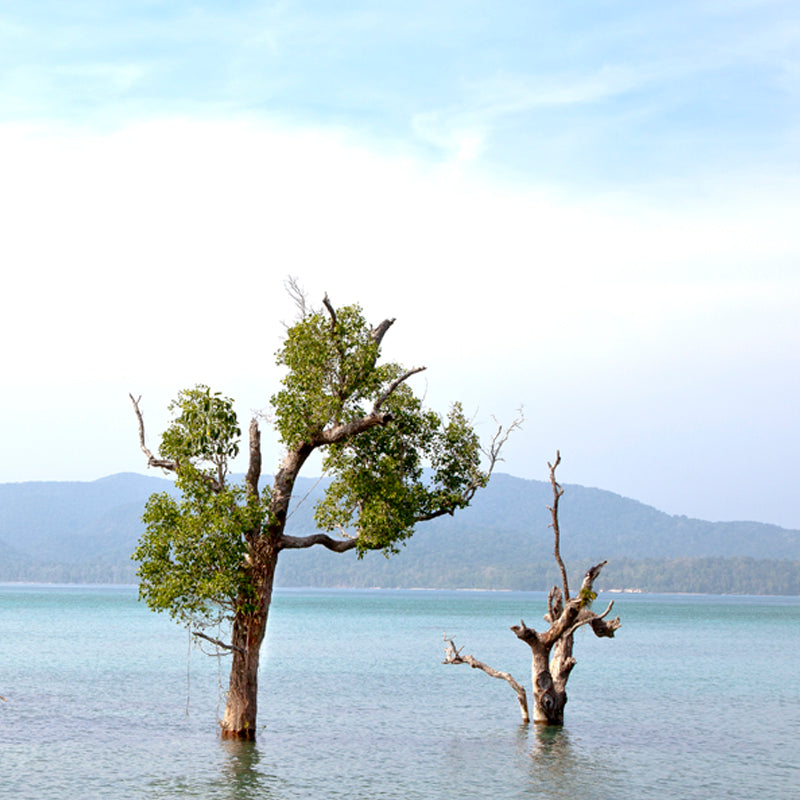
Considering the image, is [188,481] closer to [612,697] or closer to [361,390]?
[361,390]

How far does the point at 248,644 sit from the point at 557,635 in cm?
870

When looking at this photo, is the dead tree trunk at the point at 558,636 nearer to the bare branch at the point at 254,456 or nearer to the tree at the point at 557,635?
the tree at the point at 557,635

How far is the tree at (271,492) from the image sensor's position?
2483 cm

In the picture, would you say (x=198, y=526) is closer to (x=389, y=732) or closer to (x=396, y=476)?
(x=396, y=476)

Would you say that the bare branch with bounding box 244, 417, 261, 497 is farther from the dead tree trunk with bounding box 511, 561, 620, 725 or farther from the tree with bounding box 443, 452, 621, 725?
the dead tree trunk with bounding box 511, 561, 620, 725

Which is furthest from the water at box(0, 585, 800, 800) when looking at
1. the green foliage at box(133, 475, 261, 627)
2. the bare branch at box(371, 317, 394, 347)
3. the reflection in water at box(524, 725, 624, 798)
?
the bare branch at box(371, 317, 394, 347)

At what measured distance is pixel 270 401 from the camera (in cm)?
2631

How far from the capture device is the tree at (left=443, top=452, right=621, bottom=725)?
29234 mm

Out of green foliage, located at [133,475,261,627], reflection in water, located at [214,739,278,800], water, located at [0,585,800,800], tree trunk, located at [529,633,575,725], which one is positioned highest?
green foliage, located at [133,475,261,627]

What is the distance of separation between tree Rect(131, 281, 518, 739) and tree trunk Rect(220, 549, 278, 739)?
30 millimetres

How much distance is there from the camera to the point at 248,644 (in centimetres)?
2564

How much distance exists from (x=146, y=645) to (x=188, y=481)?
5262cm

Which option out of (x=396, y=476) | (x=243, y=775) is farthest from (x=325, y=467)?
(x=243, y=775)

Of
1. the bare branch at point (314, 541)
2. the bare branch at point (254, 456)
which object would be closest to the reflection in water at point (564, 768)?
the bare branch at point (314, 541)
